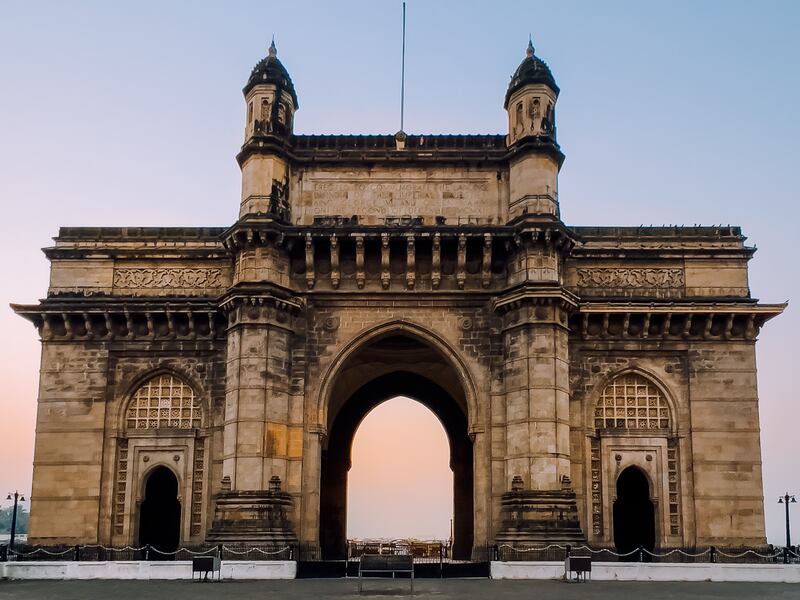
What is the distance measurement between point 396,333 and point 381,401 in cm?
945

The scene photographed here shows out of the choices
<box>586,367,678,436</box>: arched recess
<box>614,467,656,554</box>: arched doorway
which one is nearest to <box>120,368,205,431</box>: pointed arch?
<box>586,367,678,436</box>: arched recess

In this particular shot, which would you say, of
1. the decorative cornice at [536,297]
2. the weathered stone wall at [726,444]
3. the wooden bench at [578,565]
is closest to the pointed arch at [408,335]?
the decorative cornice at [536,297]

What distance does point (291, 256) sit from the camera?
29.7 meters

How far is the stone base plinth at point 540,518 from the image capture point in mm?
26312

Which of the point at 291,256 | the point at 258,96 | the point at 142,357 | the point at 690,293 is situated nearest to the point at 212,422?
the point at 142,357

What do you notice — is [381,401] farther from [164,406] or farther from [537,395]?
[537,395]

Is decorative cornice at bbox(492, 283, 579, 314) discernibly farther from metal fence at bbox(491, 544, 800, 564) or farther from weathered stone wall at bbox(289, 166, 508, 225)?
metal fence at bbox(491, 544, 800, 564)

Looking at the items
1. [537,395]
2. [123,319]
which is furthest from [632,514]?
[123,319]

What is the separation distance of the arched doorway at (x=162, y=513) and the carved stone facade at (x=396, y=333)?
0.89 metres

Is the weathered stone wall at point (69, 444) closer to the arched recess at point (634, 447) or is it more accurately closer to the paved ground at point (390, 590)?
the paved ground at point (390, 590)

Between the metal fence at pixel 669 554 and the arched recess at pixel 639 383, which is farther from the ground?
the arched recess at pixel 639 383

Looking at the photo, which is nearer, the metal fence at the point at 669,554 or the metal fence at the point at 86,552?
the metal fence at the point at 669,554

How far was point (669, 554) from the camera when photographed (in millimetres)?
28203

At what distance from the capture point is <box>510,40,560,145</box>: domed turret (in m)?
29.8
